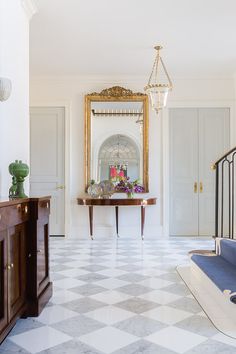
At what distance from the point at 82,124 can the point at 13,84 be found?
3319 millimetres

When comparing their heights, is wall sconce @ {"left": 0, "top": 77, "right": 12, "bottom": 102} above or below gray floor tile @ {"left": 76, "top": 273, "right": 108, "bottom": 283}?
above

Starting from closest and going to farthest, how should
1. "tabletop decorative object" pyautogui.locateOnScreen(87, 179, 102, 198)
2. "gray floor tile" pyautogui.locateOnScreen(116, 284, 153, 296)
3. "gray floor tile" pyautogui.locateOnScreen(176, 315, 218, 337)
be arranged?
"gray floor tile" pyautogui.locateOnScreen(176, 315, 218, 337)
"gray floor tile" pyautogui.locateOnScreen(116, 284, 153, 296)
"tabletop decorative object" pyautogui.locateOnScreen(87, 179, 102, 198)

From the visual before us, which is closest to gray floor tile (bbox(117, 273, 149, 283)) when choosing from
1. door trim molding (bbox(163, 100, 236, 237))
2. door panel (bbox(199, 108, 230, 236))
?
door trim molding (bbox(163, 100, 236, 237))

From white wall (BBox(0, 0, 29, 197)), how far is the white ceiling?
0.49m

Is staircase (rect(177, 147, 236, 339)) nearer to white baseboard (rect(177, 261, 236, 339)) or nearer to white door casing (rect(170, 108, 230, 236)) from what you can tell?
white baseboard (rect(177, 261, 236, 339))

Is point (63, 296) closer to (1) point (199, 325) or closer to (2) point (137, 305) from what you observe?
(2) point (137, 305)

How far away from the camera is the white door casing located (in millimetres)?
6883

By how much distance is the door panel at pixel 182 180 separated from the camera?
271 inches

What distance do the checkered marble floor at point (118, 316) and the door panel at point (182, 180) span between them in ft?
7.19

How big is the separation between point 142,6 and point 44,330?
335 cm

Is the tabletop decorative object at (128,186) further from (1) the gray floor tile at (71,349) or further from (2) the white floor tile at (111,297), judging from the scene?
(1) the gray floor tile at (71,349)

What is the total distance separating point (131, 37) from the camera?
5.02 metres

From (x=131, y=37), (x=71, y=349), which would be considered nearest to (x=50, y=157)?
(x=131, y=37)

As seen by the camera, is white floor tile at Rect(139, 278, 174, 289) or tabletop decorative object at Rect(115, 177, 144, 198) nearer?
white floor tile at Rect(139, 278, 174, 289)
